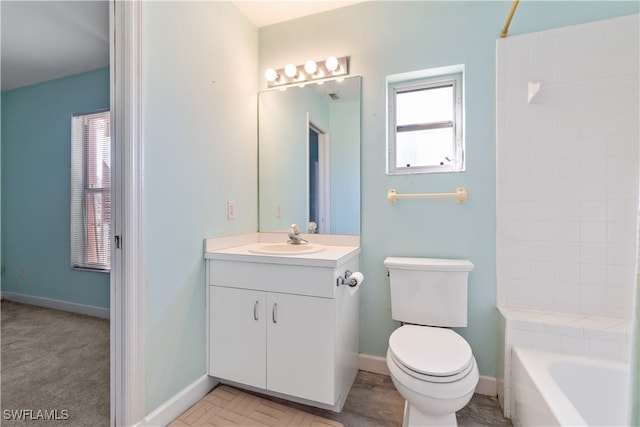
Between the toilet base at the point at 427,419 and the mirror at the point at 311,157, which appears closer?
the toilet base at the point at 427,419

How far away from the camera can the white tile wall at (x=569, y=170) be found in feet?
4.72

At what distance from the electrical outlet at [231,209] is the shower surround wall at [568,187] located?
1624 millimetres

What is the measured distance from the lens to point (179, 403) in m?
1.46

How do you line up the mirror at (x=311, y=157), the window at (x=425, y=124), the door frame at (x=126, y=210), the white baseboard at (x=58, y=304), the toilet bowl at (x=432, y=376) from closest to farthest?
the toilet bowl at (x=432, y=376), the door frame at (x=126, y=210), the window at (x=425, y=124), the mirror at (x=311, y=157), the white baseboard at (x=58, y=304)

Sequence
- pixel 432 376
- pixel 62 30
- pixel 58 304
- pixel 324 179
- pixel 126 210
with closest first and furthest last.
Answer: pixel 432 376 < pixel 126 210 < pixel 324 179 < pixel 62 30 < pixel 58 304

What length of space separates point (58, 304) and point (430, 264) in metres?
3.75

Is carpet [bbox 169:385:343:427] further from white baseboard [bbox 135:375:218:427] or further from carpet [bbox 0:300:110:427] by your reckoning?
carpet [bbox 0:300:110:427]

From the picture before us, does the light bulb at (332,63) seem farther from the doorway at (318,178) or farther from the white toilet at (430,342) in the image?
the white toilet at (430,342)

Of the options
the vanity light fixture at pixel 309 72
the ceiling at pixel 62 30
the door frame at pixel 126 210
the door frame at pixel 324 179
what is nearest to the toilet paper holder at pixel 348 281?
the door frame at pixel 324 179

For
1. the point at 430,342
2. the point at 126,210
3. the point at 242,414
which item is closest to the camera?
the point at 126,210

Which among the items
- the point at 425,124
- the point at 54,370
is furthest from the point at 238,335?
the point at 425,124

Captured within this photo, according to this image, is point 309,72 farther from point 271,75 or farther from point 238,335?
point 238,335

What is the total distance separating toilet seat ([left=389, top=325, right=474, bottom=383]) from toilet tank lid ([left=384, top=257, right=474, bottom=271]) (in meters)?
0.32

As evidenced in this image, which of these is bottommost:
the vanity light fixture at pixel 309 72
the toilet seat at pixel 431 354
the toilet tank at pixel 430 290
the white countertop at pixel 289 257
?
the toilet seat at pixel 431 354
